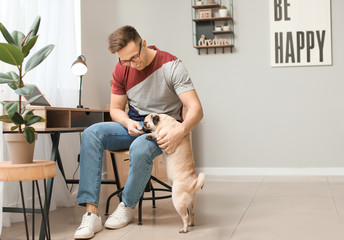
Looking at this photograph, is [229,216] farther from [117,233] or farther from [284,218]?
[117,233]

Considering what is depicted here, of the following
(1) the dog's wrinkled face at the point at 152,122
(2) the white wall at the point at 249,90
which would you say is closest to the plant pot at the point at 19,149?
(1) the dog's wrinkled face at the point at 152,122

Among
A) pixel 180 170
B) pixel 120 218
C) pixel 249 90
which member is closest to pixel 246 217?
pixel 180 170

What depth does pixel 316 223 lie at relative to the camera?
2357 mm

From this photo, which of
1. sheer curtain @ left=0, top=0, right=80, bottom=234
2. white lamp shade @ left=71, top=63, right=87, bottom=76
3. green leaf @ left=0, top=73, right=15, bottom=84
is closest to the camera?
green leaf @ left=0, top=73, right=15, bottom=84

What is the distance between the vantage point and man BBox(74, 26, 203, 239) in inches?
88.1

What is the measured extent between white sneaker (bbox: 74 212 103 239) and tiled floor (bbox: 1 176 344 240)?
49mm

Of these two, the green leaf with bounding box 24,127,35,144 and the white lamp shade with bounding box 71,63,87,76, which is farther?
the white lamp shade with bounding box 71,63,87,76

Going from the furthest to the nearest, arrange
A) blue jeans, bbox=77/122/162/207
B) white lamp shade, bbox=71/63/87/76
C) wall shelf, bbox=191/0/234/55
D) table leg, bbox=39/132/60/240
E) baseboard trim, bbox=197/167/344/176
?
wall shelf, bbox=191/0/234/55, baseboard trim, bbox=197/167/344/176, white lamp shade, bbox=71/63/87/76, blue jeans, bbox=77/122/162/207, table leg, bbox=39/132/60/240

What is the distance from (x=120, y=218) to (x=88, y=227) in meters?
0.21

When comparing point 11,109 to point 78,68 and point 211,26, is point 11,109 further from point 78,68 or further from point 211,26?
point 211,26

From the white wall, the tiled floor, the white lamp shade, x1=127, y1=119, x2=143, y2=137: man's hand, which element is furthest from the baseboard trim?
x1=127, y1=119, x2=143, y2=137: man's hand

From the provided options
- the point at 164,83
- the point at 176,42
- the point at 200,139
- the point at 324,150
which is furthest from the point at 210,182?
the point at 164,83

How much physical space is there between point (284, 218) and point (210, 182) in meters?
1.47

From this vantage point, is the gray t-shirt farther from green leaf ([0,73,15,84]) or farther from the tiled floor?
green leaf ([0,73,15,84])
